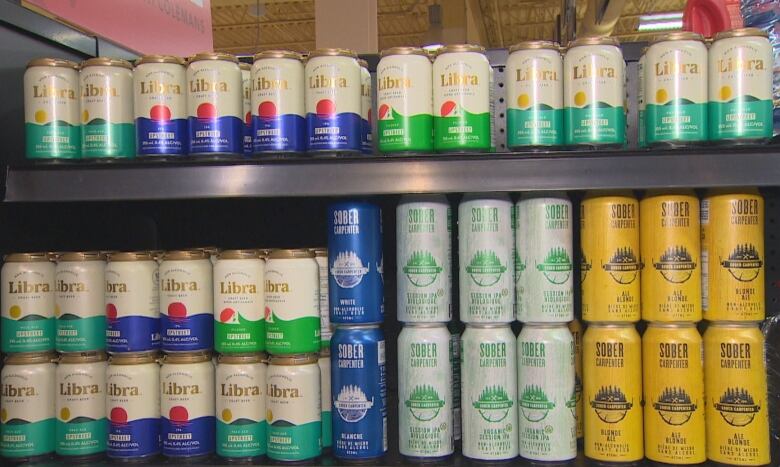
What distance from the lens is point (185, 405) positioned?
1624mm

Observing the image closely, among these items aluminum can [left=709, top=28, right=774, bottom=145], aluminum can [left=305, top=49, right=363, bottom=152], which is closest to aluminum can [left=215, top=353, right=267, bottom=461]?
aluminum can [left=305, top=49, right=363, bottom=152]

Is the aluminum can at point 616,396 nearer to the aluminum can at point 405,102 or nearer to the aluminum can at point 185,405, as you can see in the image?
the aluminum can at point 405,102

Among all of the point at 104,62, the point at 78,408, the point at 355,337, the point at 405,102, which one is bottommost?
the point at 78,408

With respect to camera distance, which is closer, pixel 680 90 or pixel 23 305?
pixel 680 90

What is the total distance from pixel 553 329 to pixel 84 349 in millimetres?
1032

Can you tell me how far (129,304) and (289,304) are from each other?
14.1 inches

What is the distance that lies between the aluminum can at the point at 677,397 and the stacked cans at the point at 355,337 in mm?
581

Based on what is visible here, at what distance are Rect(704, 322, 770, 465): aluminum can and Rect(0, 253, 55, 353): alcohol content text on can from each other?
1.46m

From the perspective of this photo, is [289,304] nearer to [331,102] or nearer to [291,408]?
[291,408]

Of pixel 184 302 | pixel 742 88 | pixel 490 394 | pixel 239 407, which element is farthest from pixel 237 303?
pixel 742 88

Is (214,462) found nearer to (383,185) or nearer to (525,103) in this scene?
(383,185)

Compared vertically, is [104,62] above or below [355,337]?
above

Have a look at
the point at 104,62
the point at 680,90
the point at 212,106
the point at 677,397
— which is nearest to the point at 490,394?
the point at 677,397

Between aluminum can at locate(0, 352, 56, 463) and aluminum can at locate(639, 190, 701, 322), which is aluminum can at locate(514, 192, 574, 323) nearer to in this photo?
aluminum can at locate(639, 190, 701, 322)
